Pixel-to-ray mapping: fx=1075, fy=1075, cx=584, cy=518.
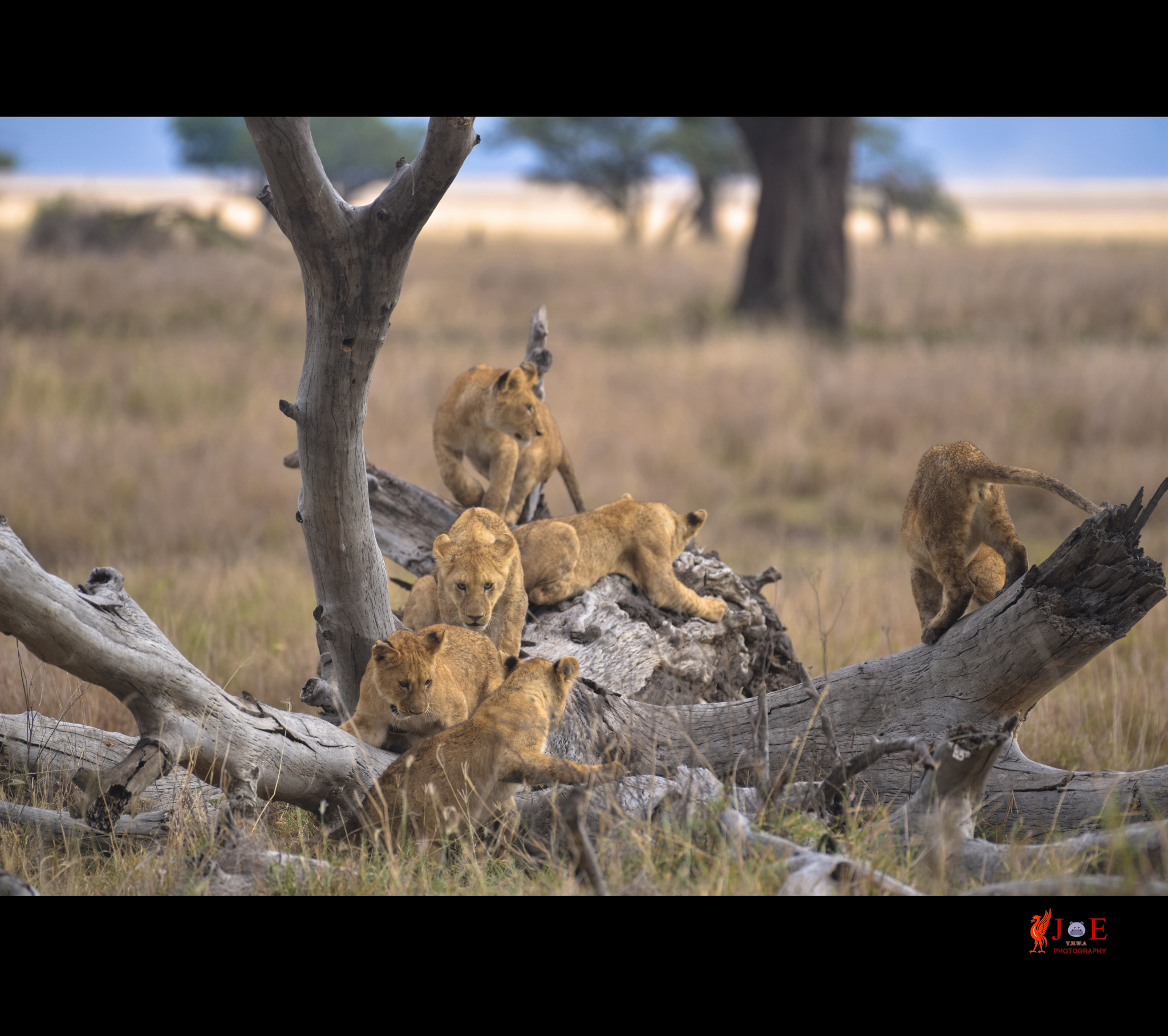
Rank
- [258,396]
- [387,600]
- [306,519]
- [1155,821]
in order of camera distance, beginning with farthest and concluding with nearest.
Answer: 1. [258,396]
2. [387,600]
3. [306,519]
4. [1155,821]

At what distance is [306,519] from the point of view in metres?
4.79

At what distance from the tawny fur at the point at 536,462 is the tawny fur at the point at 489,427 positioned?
0.08 meters

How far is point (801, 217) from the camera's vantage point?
20781mm

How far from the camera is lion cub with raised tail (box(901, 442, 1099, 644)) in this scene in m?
4.01

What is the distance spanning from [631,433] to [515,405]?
27.6ft

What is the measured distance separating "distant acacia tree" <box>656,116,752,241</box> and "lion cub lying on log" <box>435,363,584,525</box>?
4732cm

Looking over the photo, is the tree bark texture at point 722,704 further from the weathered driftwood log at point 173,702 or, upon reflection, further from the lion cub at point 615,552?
the lion cub at point 615,552

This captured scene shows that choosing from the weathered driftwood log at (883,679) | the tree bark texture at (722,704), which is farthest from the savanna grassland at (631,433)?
the weathered driftwood log at (883,679)

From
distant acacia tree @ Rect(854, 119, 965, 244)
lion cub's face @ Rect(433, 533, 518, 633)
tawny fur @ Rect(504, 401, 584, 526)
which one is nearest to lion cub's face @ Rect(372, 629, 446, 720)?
lion cub's face @ Rect(433, 533, 518, 633)
